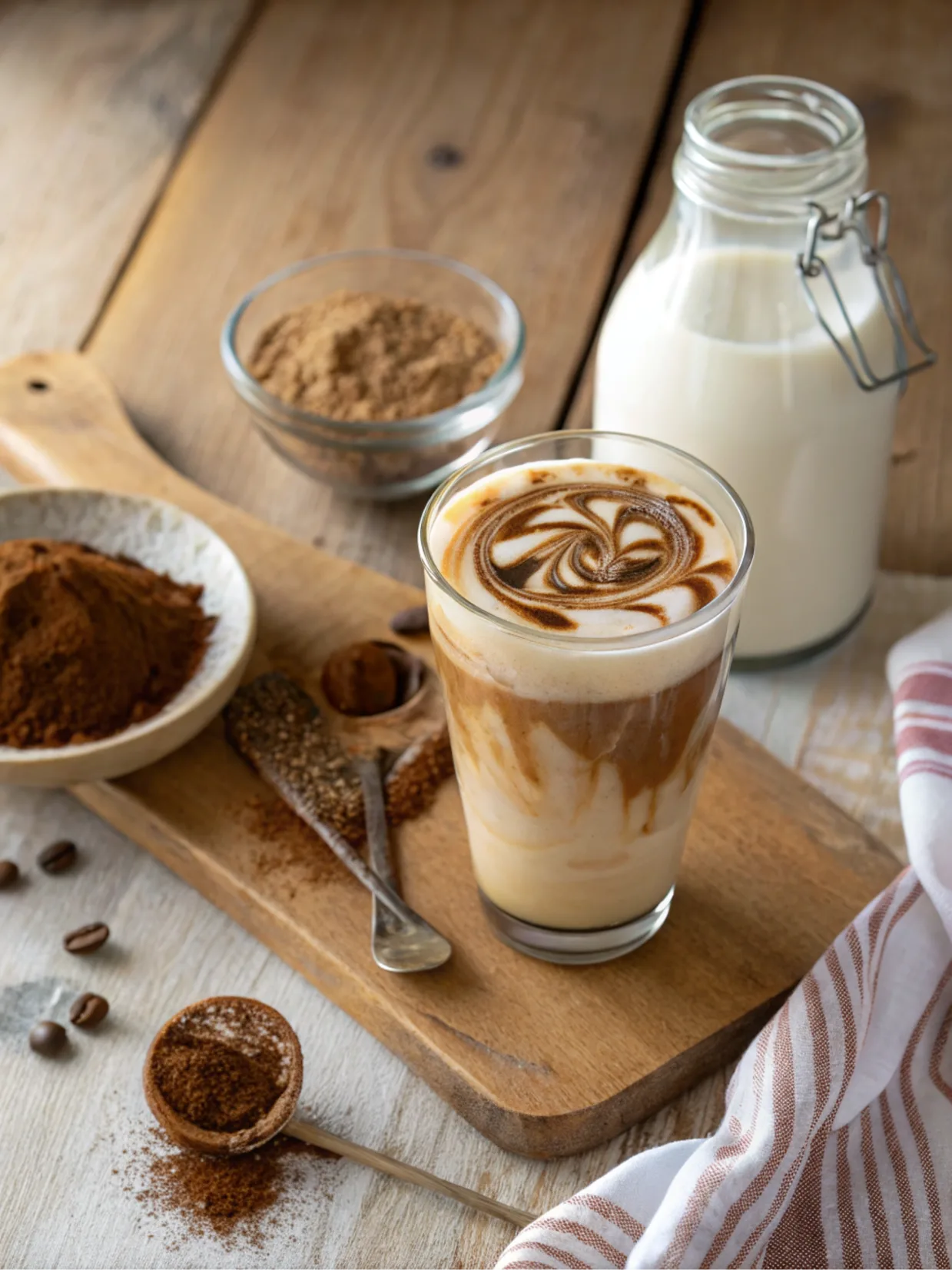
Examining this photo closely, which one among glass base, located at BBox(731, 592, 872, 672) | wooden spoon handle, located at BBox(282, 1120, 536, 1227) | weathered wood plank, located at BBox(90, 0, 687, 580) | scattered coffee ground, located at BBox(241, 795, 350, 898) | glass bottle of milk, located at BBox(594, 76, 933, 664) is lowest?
glass base, located at BBox(731, 592, 872, 672)

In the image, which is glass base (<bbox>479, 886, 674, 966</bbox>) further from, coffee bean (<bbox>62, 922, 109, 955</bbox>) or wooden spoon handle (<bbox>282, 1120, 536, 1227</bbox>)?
coffee bean (<bbox>62, 922, 109, 955</bbox>)

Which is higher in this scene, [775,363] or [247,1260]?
[775,363]

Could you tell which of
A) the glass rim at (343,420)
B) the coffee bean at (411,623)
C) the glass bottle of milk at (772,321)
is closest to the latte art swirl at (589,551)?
the glass bottle of milk at (772,321)

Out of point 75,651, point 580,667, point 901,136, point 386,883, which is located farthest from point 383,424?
point 901,136

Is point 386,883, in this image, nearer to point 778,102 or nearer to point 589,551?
point 589,551

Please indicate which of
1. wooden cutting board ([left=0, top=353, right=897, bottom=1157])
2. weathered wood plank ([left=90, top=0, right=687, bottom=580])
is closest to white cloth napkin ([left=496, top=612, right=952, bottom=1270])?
wooden cutting board ([left=0, top=353, right=897, bottom=1157])

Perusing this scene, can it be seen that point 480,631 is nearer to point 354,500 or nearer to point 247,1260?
point 247,1260

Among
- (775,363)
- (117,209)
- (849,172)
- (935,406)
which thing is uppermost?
(849,172)

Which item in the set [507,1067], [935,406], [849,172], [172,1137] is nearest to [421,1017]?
[507,1067]
